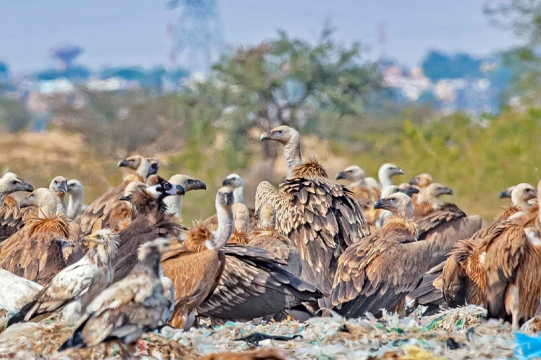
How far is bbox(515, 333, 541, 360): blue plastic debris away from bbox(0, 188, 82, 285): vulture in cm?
375

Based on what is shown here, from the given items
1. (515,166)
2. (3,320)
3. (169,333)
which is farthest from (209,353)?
(515,166)

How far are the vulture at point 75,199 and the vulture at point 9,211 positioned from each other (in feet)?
3.91

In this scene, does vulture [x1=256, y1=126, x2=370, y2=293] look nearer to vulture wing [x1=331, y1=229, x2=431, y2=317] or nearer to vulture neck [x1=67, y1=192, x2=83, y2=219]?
vulture wing [x1=331, y1=229, x2=431, y2=317]

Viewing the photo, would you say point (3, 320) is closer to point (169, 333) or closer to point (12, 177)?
point (169, 333)

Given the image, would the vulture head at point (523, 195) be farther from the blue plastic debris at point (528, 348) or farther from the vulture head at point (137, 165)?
the blue plastic debris at point (528, 348)

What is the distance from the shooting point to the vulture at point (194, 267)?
7.20m

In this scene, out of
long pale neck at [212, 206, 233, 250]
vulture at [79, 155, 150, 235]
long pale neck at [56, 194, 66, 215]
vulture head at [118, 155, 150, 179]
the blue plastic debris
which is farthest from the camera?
vulture head at [118, 155, 150, 179]

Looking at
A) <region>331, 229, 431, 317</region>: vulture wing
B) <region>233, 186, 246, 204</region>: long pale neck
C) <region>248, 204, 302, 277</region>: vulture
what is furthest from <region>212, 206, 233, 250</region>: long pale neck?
<region>233, 186, 246, 204</region>: long pale neck

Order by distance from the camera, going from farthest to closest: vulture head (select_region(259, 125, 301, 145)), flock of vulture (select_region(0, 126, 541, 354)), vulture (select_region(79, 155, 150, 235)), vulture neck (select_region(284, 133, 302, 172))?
1. vulture head (select_region(259, 125, 301, 145))
2. vulture neck (select_region(284, 133, 302, 172))
3. vulture (select_region(79, 155, 150, 235))
4. flock of vulture (select_region(0, 126, 541, 354))

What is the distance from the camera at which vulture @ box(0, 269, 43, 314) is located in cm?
712

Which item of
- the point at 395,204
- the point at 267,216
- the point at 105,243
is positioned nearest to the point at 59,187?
the point at 267,216

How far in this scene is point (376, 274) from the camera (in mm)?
8305

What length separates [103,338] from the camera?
5375 millimetres

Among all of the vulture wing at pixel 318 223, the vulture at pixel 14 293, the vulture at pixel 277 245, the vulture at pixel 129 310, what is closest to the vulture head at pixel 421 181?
the vulture wing at pixel 318 223
